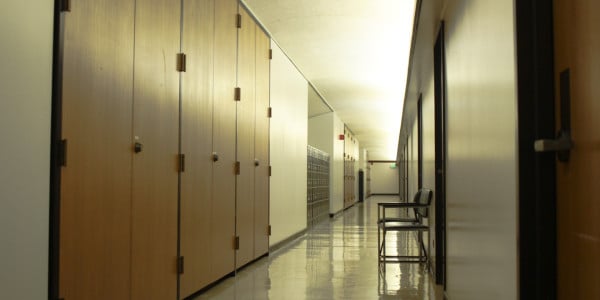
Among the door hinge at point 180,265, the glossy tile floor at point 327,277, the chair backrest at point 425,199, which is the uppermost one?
the chair backrest at point 425,199

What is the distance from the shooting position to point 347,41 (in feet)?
22.5

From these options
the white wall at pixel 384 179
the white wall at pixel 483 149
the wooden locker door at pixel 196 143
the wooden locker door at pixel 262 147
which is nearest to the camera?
the white wall at pixel 483 149

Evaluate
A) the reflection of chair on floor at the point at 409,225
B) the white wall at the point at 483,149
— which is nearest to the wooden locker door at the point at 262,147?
the reflection of chair on floor at the point at 409,225

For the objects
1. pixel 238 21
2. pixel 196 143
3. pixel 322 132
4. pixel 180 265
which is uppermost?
pixel 238 21

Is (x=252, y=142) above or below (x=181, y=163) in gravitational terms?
above

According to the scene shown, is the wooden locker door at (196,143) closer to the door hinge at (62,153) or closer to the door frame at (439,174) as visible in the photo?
the door hinge at (62,153)

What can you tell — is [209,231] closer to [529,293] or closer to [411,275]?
[411,275]

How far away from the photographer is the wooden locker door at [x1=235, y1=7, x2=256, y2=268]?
5.36 meters

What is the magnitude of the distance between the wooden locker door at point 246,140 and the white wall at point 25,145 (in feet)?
9.76

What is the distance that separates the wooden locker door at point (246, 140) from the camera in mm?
5363

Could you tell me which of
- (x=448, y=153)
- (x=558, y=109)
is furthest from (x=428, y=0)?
(x=558, y=109)

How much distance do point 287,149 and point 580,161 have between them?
6.38 m

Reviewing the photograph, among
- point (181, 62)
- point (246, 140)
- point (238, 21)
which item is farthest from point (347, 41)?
point (181, 62)

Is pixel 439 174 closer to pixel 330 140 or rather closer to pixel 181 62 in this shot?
pixel 181 62
